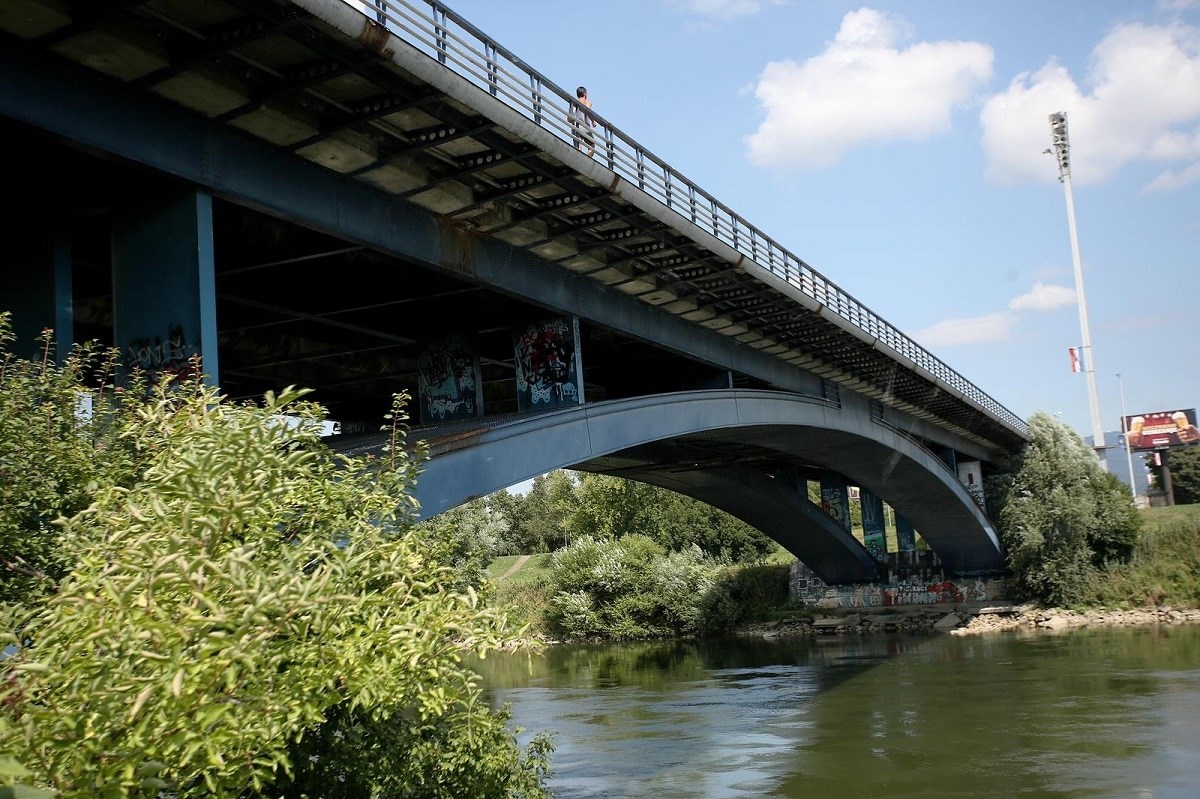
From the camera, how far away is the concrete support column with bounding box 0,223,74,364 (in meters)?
9.84

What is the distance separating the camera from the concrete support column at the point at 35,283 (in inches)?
388

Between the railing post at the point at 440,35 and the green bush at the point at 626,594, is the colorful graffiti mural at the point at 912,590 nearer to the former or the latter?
the green bush at the point at 626,594

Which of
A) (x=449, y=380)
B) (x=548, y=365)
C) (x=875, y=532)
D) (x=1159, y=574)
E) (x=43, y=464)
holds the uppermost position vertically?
(x=548, y=365)

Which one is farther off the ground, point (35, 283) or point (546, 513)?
point (546, 513)

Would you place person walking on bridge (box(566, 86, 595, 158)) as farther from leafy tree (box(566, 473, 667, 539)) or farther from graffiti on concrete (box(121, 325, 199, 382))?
leafy tree (box(566, 473, 667, 539))

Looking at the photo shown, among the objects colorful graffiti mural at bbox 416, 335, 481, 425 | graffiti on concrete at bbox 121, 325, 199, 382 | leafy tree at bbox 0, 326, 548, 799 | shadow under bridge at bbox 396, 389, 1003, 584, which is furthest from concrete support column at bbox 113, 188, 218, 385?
colorful graffiti mural at bbox 416, 335, 481, 425

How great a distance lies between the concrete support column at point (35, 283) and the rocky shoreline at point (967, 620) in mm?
36433

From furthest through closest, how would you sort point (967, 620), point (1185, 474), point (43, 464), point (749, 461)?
point (1185, 474), point (967, 620), point (749, 461), point (43, 464)

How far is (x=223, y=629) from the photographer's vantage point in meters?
4.87

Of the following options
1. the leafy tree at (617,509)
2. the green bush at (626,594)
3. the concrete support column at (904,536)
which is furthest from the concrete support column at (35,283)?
the leafy tree at (617,509)

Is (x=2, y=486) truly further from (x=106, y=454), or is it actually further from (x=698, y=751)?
(x=698, y=751)

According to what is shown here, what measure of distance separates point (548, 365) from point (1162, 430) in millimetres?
64756

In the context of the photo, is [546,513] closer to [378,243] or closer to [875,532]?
[875,532]

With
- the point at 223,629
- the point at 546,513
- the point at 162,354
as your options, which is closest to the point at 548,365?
→ the point at 162,354
